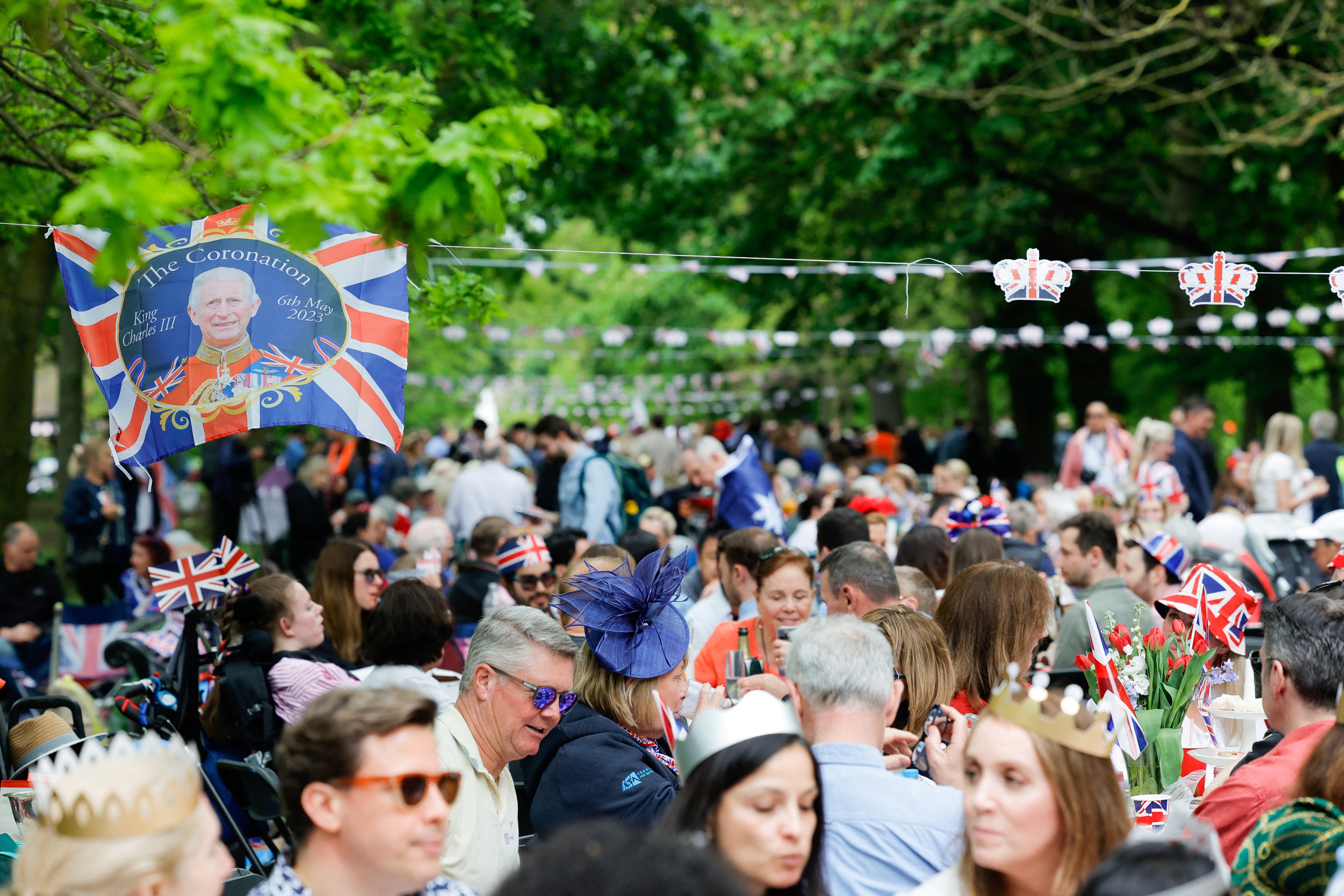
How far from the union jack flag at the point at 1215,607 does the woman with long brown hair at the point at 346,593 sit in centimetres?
416

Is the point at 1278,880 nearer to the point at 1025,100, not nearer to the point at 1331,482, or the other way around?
the point at 1331,482

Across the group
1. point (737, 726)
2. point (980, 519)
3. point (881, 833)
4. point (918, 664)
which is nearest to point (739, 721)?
point (737, 726)

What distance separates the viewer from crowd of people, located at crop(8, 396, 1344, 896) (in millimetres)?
2508

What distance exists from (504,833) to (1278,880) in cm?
213

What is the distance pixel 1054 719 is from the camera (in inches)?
106

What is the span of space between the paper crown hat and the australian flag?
21.4 ft

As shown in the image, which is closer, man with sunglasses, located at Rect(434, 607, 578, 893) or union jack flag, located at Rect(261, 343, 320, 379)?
man with sunglasses, located at Rect(434, 607, 578, 893)

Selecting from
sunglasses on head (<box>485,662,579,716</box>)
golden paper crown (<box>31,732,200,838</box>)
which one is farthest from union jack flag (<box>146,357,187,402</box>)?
golden paper crown (<box>31,732,200,838</box>)

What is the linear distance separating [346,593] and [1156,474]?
6.52m

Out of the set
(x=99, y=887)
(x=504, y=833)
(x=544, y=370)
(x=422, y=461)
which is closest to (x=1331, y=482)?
(x=504, y=833)

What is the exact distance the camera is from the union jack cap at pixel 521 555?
7562mm

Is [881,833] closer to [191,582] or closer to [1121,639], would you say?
[1121,639]

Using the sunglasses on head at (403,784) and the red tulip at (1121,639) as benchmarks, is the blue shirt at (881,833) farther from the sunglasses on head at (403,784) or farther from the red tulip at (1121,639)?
the red tulip at (1121,639)

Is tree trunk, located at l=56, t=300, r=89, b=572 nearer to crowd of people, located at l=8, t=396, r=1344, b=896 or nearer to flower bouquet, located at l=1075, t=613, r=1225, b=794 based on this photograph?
crowd of people, located at l=8, t=396, r=1344, b=896
